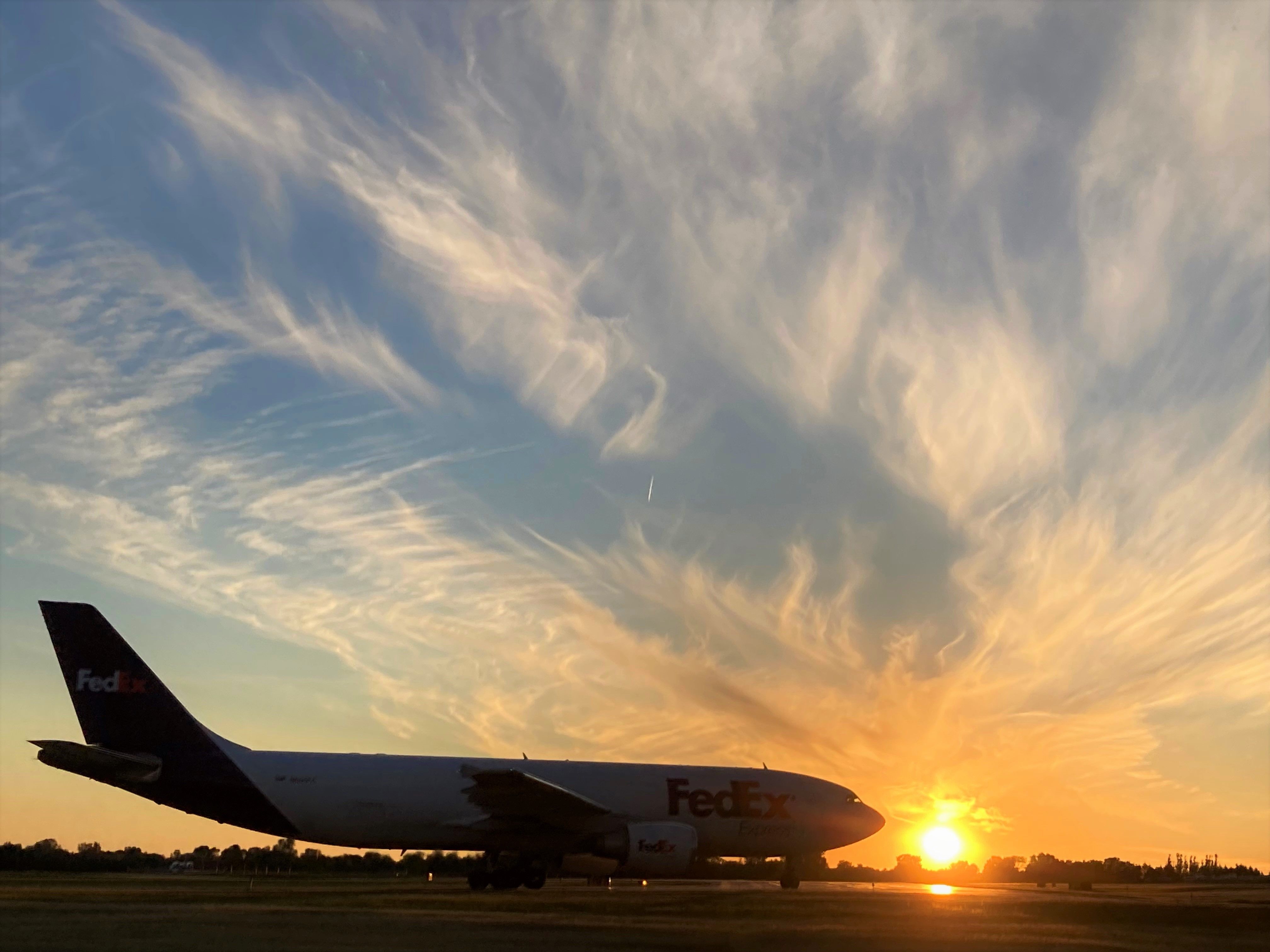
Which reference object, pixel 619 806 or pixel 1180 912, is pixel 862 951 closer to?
pixel 1180 912

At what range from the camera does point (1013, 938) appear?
50.4 ft

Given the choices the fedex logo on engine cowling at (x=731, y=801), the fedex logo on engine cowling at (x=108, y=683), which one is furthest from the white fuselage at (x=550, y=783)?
the fedex logo on engine cowling at (x=108, y=683)

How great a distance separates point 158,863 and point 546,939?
151ft

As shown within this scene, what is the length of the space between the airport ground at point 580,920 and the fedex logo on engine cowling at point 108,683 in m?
4.56

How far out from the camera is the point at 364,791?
2594cm

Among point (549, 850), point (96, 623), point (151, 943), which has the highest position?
point (96, 623)

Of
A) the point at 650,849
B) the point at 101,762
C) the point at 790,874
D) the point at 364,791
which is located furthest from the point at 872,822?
the point at 101,762

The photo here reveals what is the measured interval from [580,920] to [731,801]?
12.6 meters

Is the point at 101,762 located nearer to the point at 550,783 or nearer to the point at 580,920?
the point at 550,783

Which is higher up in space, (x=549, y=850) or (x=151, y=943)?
(x=549, y=850)

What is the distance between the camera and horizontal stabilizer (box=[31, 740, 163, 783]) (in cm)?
2314

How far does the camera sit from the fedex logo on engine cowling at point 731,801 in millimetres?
28469

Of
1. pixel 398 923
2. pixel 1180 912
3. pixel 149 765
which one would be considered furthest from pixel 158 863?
pixel 1180 912

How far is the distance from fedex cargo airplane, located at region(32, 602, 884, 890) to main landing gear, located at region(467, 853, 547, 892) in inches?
1.3
